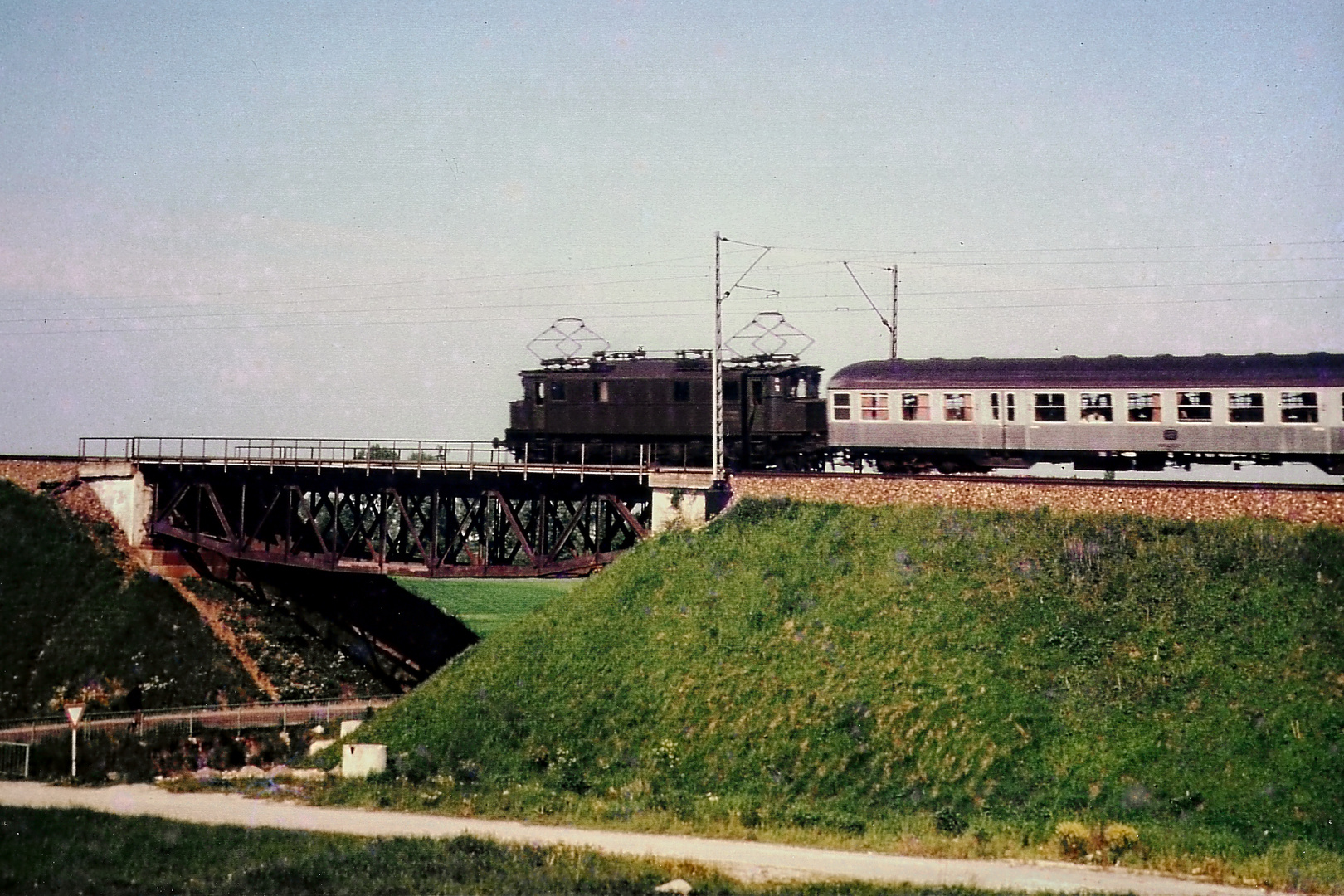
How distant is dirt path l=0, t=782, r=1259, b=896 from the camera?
24.9 meters

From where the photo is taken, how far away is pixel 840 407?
48.6 m

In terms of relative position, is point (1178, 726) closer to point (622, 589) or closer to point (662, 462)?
point (622, 589)

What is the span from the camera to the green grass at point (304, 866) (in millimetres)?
23812

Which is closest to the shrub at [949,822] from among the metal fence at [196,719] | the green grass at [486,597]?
the metal fence at [196,719]

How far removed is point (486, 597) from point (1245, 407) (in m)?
69.6

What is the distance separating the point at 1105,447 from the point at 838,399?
1000cm

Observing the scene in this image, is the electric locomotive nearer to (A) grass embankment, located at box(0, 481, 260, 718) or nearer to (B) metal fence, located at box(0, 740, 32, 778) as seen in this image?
(A) grass embankment, located at box(0, 481, 260, 718)

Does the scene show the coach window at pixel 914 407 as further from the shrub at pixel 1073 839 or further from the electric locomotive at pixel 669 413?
the shrub at pixel 1073 839

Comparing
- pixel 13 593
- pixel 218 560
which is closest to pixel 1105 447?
pixel 218 560

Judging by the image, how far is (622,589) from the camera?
41500mm

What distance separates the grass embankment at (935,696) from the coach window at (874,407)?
5813mm

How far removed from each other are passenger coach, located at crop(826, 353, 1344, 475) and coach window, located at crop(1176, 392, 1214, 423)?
0.03 meters

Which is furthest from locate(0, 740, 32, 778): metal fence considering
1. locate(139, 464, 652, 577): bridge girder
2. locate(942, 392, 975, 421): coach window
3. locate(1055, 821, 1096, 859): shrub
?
locate(942, 392, 975, 421): coach window

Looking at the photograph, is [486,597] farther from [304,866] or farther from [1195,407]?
[304,866]
